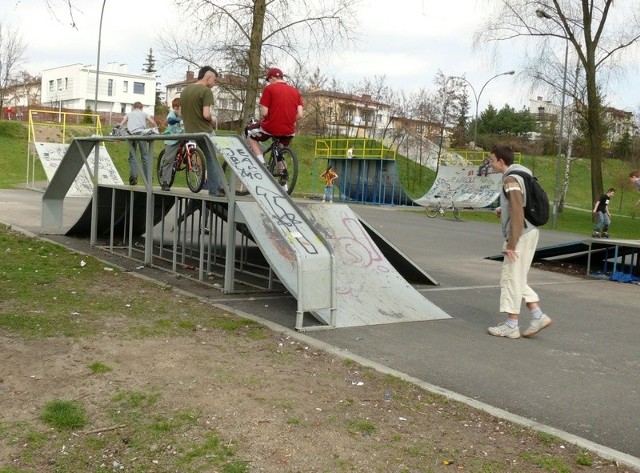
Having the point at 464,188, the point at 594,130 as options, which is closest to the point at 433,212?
the point at 464,188

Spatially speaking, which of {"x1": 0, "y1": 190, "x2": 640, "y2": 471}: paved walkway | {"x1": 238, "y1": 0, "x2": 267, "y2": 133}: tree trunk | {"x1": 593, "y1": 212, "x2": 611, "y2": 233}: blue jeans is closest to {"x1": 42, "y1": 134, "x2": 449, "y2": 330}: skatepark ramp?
{"x1": 0, "y1": 190, "x2": 640, "y2": 471}: paved walkway

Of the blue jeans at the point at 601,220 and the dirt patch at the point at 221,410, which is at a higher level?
the blue jeans at the point at 601,220

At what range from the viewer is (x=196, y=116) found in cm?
968

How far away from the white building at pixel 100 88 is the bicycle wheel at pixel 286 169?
85.9 metres

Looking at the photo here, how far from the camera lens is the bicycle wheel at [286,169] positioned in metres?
9.61

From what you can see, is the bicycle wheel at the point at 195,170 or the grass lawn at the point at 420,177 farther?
the grass lawn at the point at 420,177

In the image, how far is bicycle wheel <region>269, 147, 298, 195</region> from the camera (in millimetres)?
9609

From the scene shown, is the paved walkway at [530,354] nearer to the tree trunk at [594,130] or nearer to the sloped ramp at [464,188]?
the tree trunk at [594,130]

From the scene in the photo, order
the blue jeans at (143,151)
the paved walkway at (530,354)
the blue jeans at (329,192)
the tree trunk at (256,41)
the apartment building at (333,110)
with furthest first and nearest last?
the apartment building at (333,110)
the blue jeans at (329,192)
the tree trunk at (256,41)
the blue jeans at (143,151)
the paved walkway at (530,354)

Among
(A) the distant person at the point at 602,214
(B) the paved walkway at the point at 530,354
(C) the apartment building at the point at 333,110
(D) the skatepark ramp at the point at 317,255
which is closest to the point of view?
(B) the paved walkway at the point at 530,354

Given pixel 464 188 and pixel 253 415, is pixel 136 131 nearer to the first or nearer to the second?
pixel 253 415

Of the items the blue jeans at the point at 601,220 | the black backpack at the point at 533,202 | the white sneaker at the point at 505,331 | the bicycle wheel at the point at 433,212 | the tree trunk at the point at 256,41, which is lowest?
the bicycle wheel at the point at 433,212

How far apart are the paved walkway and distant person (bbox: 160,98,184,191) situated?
4.35 ft

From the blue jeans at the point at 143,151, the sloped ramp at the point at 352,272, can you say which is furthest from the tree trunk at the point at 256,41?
the sloped ramp at the point at 352,272
